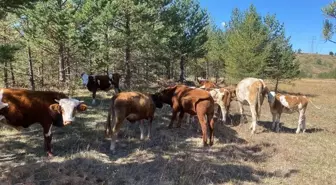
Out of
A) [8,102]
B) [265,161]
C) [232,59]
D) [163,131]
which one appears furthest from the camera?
[232,59]

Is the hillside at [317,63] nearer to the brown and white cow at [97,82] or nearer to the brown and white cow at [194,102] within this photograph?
the brown and white cow at [97,82]

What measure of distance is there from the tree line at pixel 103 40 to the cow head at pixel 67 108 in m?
3.11

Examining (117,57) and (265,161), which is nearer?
(265,161)

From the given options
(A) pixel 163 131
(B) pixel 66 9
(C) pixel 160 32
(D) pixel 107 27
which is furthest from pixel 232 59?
(A) pixel 163 131

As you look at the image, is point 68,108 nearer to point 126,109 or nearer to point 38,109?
point 38,109

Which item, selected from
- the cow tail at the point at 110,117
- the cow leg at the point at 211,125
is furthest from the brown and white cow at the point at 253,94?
the cow tail at the point at 110,117

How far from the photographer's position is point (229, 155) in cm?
945

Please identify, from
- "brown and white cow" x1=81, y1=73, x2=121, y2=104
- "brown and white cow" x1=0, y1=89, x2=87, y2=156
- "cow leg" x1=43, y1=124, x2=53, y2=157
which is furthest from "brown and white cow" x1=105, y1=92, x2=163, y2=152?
"brown and white cow" x1=81, y1=73, x2=121, y2=104

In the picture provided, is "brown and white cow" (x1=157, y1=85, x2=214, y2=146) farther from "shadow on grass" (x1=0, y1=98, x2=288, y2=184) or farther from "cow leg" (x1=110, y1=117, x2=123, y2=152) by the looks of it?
"cow leg" (x1=110, y1=117, x2=123, y2=152)

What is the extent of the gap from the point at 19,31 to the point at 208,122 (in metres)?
15.2

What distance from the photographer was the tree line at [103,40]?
60.2 ft

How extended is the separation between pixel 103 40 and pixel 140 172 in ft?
44.6

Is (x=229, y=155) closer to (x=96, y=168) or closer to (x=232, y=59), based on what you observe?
(x=96, y=168)

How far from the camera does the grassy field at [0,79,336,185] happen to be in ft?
24.3
